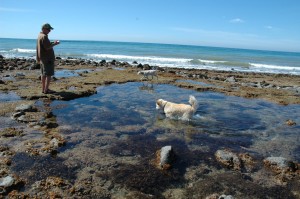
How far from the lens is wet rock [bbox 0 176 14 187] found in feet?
14.9

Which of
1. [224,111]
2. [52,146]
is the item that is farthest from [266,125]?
[52,146]

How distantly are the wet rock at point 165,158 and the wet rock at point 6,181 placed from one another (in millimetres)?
2597

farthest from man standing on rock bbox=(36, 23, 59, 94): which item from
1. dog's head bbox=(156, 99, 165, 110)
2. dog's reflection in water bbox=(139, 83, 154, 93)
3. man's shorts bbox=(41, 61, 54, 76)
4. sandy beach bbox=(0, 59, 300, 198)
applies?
dog's reflection in water bbox=(139, 83, 154, 93)

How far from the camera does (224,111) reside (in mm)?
9969

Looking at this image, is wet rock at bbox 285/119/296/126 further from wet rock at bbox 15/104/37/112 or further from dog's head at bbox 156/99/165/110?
wet rock at bbox 15/104/37/112

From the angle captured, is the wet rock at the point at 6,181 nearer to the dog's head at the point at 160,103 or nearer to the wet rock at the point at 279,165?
the wet rock at the point at 279,165

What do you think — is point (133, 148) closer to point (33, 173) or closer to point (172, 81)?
point (33, 173)

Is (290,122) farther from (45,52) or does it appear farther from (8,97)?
(8,97)

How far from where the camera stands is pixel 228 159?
5.98 m

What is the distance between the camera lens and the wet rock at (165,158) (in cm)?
558

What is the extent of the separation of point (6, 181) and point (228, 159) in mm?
4156

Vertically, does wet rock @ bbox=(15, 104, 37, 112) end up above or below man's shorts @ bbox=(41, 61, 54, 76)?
below

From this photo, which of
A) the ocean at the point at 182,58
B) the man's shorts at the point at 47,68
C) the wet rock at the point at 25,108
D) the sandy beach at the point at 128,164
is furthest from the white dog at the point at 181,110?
the ocean at the point at 182,58

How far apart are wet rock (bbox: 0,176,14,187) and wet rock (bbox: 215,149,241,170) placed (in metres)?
3.92
